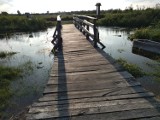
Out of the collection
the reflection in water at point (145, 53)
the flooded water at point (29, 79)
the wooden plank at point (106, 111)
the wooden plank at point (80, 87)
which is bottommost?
the flooded water at point (29, 79)

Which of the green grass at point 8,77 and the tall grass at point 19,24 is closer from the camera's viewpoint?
the green grass at point 8,77

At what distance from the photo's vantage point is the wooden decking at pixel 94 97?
4312 mm

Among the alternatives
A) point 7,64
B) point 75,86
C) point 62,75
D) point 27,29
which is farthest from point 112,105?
point 27,29

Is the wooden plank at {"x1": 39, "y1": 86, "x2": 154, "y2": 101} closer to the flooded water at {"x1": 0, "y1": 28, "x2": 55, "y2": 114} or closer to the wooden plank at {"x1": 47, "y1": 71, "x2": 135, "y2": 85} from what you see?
the wooden plank at {"x1": 47, "y1": 71, "x2": 135, "y2": 85}

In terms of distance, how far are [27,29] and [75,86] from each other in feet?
78.4

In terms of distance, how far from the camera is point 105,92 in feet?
17.3

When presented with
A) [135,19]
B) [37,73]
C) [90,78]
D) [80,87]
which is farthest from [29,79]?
[135,19]

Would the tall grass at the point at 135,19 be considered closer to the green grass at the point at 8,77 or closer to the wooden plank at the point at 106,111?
the green grass at the point at 8,77

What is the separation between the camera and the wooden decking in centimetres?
431

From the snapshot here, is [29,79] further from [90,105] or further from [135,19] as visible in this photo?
[135,19]

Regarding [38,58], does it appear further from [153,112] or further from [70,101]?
[153,112]

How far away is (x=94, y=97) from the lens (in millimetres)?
5031

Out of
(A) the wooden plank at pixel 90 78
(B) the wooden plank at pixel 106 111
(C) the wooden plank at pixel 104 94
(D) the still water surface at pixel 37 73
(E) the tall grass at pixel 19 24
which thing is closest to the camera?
(B) the wooden plank at pixel 106 111

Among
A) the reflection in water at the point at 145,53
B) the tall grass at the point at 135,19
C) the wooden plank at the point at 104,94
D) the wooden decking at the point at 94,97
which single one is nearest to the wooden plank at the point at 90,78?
the wooden decking at the point at 94,97
